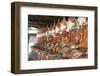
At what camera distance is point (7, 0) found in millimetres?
1602

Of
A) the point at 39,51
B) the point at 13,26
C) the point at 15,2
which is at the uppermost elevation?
the point at 15,2

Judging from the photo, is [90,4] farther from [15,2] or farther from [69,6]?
[15,2]

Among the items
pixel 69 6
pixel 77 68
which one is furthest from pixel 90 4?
pixel 77 68

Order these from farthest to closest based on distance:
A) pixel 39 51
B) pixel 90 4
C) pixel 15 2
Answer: pixel 90 4 < pixel 39 51 < pixel 15 2

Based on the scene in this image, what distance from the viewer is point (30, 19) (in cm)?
162

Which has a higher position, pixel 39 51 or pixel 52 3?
pixel 52 3

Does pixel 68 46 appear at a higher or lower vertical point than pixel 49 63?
higher

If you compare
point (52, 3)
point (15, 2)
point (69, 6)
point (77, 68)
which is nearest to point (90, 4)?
point (69, 6)

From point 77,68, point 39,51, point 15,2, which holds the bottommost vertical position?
point 77,68

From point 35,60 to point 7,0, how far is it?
443mm

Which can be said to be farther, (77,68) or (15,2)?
(77,68)

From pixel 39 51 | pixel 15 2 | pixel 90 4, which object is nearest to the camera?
pixel 15 2

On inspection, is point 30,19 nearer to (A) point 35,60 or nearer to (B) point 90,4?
(A) point 35,60

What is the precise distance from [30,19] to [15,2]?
0.51 feet
